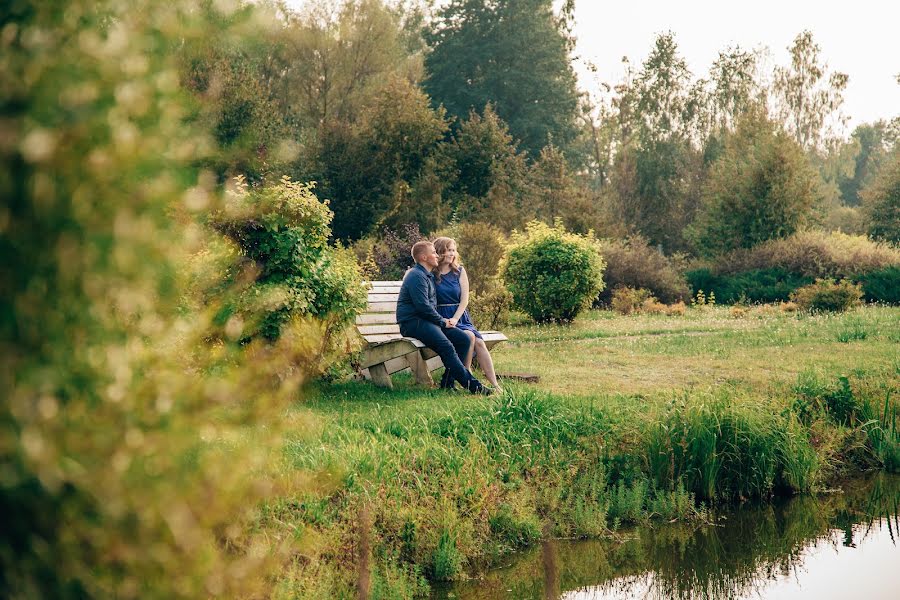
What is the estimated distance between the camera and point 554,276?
1547 centimetres

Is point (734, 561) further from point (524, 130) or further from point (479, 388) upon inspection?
point (524, 130)

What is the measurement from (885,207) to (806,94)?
50.1 ft

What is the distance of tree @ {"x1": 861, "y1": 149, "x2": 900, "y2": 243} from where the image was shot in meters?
28.4

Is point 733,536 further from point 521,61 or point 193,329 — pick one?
point 521,61

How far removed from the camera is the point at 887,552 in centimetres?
645

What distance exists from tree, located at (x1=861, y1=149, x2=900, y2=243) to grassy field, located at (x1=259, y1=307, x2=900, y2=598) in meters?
20.7

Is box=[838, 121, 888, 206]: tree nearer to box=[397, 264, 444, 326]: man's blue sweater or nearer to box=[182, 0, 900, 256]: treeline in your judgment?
box=[182, 0, 900, 256]: treeline

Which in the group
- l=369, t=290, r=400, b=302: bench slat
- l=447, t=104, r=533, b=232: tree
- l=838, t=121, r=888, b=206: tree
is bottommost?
l=369, t=290, r=400, b=302: bench slat

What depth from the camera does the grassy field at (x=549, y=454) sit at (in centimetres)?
533

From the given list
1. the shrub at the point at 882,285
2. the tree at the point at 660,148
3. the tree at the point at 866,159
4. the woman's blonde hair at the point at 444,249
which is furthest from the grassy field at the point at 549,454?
the tree at the point at 866,159

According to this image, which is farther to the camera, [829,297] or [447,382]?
[829,297]

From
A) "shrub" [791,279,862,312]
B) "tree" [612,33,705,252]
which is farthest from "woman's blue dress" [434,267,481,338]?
"tree" [612,33,705,252]

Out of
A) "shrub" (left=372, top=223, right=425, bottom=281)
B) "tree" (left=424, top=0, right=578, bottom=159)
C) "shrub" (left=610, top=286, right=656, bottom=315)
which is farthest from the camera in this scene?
"tree" (left=424, top=0, right=578, bottom=159)

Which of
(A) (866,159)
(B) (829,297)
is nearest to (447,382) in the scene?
(B) (829,297)
